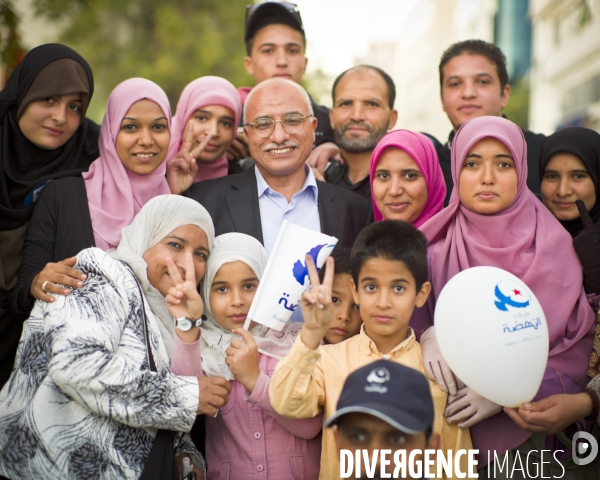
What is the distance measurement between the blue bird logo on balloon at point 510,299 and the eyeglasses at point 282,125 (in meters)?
1.99

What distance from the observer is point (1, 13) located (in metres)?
6.49

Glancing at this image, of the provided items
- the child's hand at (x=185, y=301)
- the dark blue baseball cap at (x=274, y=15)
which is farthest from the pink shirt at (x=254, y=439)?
the dark blue baseball cap at (x=274, y=15)

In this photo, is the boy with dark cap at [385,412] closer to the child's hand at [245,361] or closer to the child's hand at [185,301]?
the child's hand at [245,361]

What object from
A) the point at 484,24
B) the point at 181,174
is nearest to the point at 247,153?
the point at 181,174

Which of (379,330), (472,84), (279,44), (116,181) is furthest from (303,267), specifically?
(279,44)

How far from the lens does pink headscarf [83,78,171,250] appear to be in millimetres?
4367

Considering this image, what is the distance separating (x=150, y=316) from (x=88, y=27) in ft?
53.3

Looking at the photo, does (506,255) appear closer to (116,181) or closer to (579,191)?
(579,191)

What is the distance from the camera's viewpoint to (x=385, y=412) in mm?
2783

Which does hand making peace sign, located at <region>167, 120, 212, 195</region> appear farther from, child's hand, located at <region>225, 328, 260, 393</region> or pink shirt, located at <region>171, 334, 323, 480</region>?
child's hand, located at <region>225, 328, 260, 393</region>

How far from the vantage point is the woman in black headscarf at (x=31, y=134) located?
4324mm

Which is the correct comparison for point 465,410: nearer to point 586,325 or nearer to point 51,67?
point 586,325

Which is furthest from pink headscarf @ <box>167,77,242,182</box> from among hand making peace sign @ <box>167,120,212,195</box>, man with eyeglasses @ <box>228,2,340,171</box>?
man with eyeglasses @ <box>228,2,340,171</box>

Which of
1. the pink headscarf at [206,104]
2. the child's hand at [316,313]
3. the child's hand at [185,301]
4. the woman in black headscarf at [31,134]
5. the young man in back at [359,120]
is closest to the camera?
the child's hand at [316,313]
